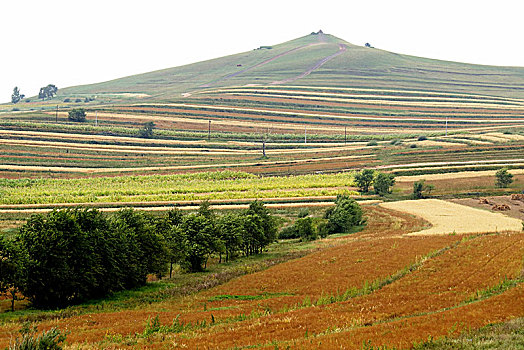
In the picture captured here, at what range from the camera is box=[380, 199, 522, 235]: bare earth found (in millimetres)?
70375

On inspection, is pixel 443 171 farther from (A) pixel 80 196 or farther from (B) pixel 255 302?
(B) pixel 255 302

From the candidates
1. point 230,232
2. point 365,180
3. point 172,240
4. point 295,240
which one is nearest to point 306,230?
point 295,240

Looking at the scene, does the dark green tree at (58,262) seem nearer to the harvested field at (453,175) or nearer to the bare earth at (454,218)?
the bare earth at (454,218)

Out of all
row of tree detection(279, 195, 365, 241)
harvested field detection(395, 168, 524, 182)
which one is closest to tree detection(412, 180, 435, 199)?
harvested field detection(395, 168, 524, 182)

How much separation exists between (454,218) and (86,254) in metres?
60.5

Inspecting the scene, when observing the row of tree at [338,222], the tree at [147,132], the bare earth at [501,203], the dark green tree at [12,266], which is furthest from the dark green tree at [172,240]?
the tree at [147,132]

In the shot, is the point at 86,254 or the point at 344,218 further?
the point at 344,218

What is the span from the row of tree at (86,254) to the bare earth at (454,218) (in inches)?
1333

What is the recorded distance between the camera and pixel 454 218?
81875 mm

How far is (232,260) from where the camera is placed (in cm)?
6738

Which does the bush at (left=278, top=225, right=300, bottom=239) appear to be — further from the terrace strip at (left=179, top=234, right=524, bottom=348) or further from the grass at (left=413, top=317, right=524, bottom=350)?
the grass at (left=413, top=317, right=524, bottom=350)

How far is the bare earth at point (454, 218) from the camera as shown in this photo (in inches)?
2771

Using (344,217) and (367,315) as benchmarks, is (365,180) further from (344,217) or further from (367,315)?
(367,315)

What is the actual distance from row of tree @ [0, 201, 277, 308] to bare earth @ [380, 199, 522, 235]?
33.9 m
